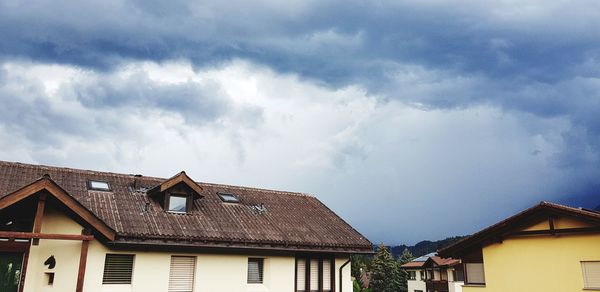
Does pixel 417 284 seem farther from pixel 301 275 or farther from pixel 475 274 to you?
pixel 301 275

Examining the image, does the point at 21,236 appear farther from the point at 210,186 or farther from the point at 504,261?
the point at 504,261

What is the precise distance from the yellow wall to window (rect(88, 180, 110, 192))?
1573 cm

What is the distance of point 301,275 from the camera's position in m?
20.2

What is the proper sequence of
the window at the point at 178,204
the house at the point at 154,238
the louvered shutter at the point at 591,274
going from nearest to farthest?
the house at the point at 154,238 → the louvered shutter at the point at 591,274 → the window at the point at 178,204

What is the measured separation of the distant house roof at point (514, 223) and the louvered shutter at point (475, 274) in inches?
26.2

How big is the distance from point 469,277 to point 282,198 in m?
10.1

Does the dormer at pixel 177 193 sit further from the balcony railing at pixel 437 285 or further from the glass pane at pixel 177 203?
the balcony railing at pixel 437 285

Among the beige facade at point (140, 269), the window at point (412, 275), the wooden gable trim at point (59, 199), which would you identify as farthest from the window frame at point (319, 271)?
the window at point (412, 275)

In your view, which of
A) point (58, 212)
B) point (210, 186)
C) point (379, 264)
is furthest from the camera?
point (379, 264)

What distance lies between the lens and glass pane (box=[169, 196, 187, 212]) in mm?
19406

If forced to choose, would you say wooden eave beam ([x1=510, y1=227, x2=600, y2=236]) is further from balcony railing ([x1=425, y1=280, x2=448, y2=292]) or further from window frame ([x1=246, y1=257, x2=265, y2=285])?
balcony railing ([x1=425, y1=280, x2=448, y2=292])

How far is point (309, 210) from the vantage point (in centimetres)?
2420

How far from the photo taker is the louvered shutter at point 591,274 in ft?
52.5

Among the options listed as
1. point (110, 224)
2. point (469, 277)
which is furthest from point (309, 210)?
point (110, 224)
